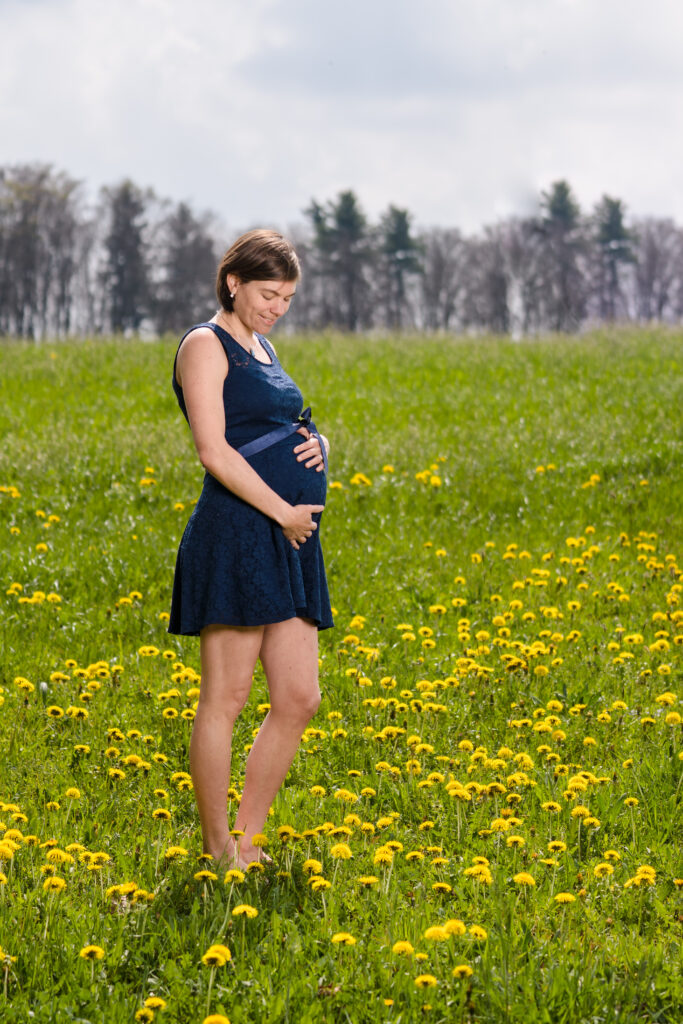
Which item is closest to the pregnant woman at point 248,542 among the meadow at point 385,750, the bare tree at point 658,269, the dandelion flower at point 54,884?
the meadow at point 385,750

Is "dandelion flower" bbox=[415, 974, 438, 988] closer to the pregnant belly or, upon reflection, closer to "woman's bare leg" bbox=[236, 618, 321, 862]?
"woman's bare leg" bbox=[236, 618, 321, 862]

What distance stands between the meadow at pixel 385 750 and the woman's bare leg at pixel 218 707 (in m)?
0.21

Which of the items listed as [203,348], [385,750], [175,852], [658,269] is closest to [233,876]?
[175,852]

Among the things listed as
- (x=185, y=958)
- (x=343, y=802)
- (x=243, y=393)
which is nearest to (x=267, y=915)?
(x=185, y=958)

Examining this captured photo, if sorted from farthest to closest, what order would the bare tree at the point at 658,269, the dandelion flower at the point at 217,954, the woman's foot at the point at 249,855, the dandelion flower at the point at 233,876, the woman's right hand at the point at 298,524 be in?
the bare tree at the point at 658,269 → the woman's foot at the point at 249,855 → the woman's right hand at the point at 298,524 → the dandelion flower at the point at 233,876 → the dandelion flower at the point at 217,954

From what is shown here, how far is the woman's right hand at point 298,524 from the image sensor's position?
3225 millimetres

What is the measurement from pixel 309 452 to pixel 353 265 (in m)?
52.7

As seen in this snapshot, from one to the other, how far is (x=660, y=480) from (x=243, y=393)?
6.20m

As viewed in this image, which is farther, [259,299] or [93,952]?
[259,299]

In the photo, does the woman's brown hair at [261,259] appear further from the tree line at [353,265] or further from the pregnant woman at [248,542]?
the tree line at [353,265]

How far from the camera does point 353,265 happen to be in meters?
54.5

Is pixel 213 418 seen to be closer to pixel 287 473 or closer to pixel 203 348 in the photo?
pixel 203 348

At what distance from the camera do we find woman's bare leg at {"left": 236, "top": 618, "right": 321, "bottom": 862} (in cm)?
330

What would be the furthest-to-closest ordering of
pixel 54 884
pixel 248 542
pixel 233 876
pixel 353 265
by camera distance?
pixel 353 265 → pixel 248 542 → pixel 233 876 → pixel 54 884
